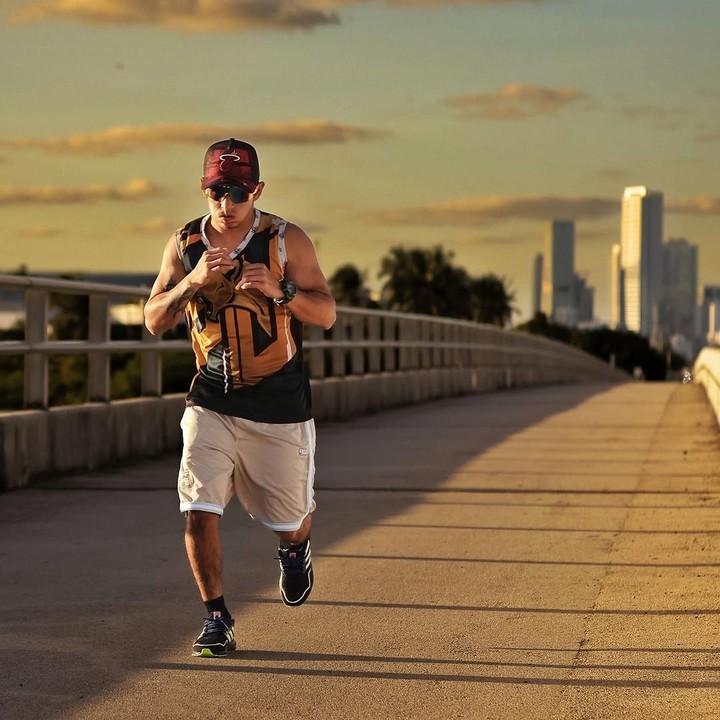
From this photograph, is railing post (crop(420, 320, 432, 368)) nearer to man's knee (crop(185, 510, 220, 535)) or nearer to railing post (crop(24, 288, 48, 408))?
railing post (crop(24, 288, 48, 408))

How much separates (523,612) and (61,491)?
5.33m

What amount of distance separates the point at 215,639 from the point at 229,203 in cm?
160

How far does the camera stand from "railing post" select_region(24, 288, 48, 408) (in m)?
12.0

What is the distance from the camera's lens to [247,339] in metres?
6.34

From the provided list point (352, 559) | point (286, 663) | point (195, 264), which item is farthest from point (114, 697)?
point (352, 559)

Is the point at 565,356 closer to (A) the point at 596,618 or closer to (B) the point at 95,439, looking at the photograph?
(B) the point at 95,439

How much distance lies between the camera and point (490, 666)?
239 inches

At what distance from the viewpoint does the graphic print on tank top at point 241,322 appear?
20.6ft

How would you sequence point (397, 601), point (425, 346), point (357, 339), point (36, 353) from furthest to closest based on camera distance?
point (425, 346) → point (357, 339) → point (36, 353) → point (397, 601)

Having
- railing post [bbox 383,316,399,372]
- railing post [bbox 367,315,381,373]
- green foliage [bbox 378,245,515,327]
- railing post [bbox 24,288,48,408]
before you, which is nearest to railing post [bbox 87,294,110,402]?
railing post [bbox 24,288,48,408]

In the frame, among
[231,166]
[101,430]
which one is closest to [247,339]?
[231,166]

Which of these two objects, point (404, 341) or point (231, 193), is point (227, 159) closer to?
point (231, 193)

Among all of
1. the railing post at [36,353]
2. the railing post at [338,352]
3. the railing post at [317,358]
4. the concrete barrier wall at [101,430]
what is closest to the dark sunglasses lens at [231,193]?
the concrete barrier wall at [101,430]

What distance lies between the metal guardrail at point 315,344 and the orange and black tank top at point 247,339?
5.00 meters
